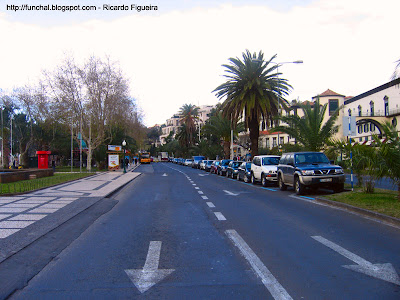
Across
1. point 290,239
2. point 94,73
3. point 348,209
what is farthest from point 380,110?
point 290,239

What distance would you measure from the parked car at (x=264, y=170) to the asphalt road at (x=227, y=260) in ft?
35.3

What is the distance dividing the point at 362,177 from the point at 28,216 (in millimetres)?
12147

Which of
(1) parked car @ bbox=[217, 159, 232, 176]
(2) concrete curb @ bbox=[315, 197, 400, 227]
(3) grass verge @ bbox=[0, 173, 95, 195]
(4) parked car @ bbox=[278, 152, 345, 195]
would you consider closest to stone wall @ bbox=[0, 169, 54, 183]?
(3) grass verge @ bbox=[0, 173, 95, 195]

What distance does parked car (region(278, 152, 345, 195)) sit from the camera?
15469mm

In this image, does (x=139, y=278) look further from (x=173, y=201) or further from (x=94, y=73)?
(x=94, y=73)

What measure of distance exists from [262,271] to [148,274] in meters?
1.59

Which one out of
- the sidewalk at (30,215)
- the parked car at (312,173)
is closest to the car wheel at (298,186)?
the parked car at (312,173)

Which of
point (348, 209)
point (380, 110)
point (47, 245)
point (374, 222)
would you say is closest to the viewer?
point (47, 245)

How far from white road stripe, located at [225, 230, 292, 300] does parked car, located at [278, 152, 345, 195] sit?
28.9 ft

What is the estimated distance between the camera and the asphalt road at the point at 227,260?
4.55m

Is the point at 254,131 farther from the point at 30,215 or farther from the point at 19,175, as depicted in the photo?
the point at 30,215

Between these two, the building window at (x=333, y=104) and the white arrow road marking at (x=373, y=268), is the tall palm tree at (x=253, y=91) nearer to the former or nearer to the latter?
the white arrow road marking at (x=373, y=268)

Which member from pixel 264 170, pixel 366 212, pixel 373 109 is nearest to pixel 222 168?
pixel 264 170

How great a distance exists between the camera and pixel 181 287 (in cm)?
468
